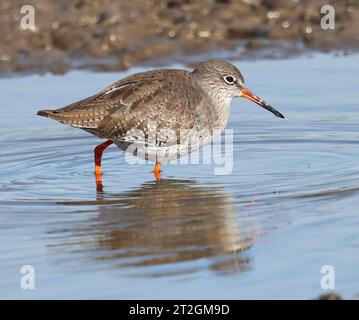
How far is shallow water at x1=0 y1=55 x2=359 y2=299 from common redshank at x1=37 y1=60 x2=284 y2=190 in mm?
378

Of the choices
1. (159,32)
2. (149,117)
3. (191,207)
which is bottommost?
(191,207)

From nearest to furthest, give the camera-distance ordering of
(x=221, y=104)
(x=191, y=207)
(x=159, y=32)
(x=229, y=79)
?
(x=191, y=207)
(x=221, y=104)
(x=229, y=79)
(x=159, y=32)

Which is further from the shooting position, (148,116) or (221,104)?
(221,104)

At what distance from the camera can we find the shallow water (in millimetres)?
7113

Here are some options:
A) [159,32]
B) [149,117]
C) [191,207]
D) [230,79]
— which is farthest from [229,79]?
[159,32]

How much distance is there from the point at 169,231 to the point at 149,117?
6.25 ft

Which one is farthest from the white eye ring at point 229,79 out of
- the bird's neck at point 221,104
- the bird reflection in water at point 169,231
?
the bird reflection in water at point 169,231

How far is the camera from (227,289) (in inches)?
273

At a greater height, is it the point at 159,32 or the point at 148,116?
the point at 159,32

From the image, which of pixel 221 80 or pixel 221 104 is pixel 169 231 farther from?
pixel 221 80

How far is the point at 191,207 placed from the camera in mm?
8930

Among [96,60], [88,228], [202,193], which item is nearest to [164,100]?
[202,193]

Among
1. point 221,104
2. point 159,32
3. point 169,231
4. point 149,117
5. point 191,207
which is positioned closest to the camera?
point 169,231

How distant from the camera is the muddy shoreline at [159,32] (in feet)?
45.8
